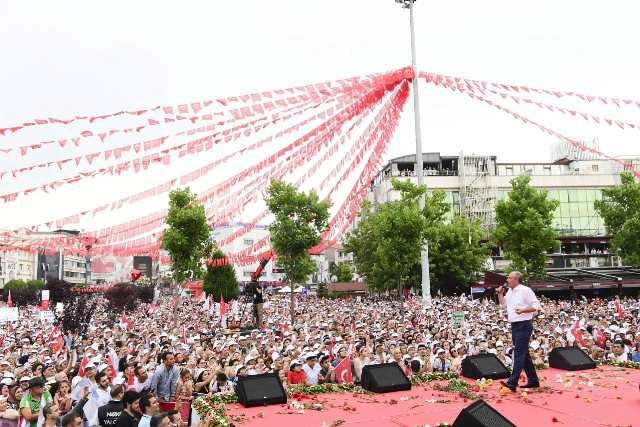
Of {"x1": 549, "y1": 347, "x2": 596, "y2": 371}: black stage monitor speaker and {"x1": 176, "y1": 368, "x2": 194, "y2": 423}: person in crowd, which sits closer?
{"x1": 176, "y1": 368, "x2": 194, "y2": 423}: person in crowd

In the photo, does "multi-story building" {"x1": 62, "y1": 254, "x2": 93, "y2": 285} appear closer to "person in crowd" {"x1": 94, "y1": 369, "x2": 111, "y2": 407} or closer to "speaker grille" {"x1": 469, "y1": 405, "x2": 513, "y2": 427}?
"person in crowd" {"x1": 94, "y1": 369, "x2": 111, "y2": 407}

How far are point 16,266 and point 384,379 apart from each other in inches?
4184

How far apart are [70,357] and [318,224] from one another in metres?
15.0

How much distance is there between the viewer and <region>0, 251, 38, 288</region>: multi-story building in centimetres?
9725

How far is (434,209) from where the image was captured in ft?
94.7

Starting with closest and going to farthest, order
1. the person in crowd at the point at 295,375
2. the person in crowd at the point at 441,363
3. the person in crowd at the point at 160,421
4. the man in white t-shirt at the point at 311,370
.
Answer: the person in crowd at the point at 160,421
the person in crowd at the point at 295,375
the man in white t-shirt at the point at 311,370
the person in crowd at the point at 441,363

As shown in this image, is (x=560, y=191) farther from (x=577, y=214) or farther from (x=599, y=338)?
(x=599, y=338)

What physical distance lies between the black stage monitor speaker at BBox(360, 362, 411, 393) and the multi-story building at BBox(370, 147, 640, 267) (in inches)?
2374

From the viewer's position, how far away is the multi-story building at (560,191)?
68062 millimetres

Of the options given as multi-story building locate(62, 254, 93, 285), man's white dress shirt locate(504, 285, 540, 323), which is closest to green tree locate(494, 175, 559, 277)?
man's white dress shirt locate(504, 285, 540, 323)

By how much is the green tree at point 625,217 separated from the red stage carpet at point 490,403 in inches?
1471

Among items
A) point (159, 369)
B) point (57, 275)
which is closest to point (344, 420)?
point (159, 369)

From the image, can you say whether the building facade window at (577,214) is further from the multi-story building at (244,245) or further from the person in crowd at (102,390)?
the person in crowd at (102,390)

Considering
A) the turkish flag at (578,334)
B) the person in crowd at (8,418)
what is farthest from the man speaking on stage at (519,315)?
the turkish flag at (578,334)
